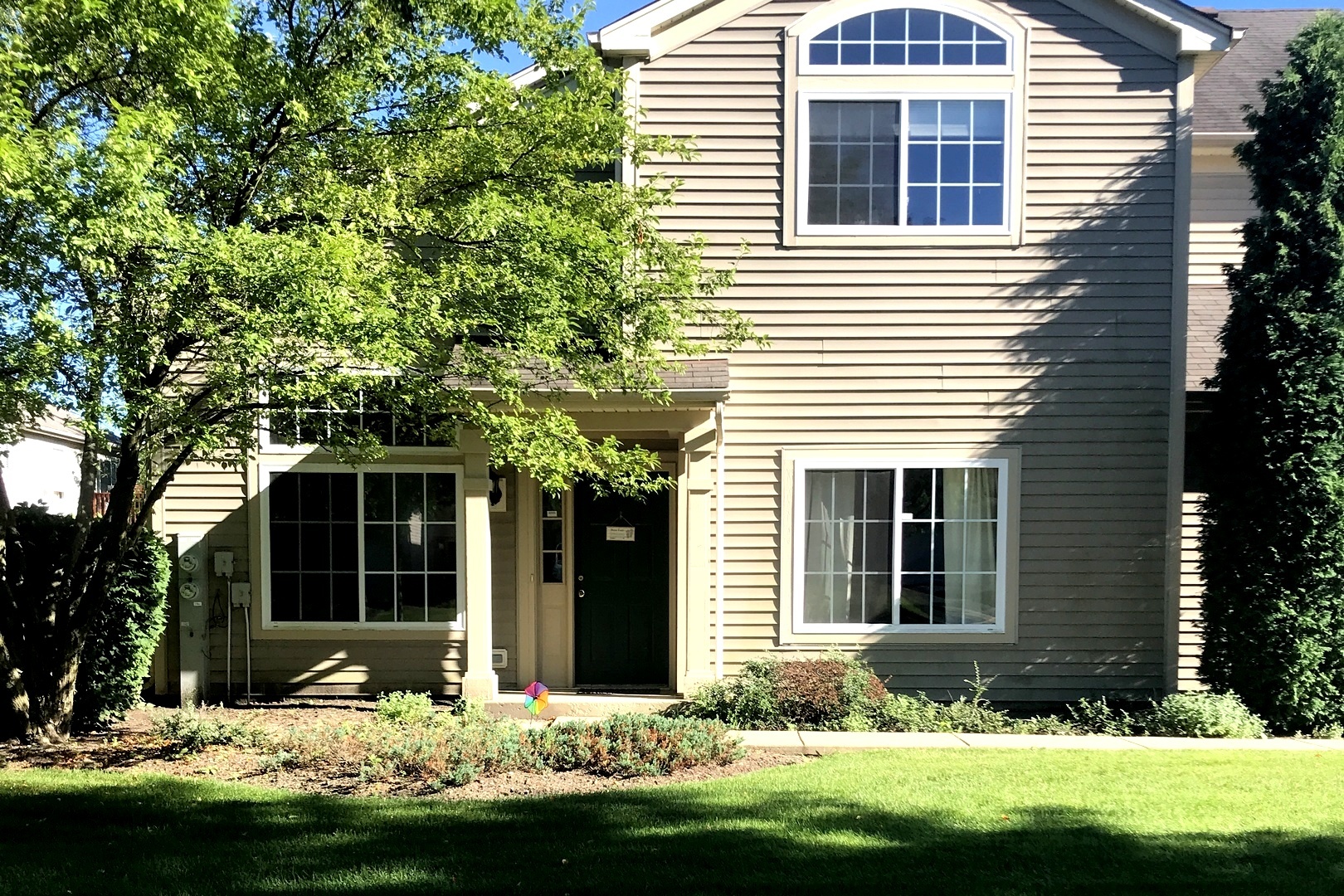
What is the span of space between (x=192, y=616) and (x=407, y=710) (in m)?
2.84

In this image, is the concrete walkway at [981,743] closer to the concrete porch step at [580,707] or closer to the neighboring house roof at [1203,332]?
the concrete porch step at [580,707]

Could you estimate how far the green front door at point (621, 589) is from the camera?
9430 mm

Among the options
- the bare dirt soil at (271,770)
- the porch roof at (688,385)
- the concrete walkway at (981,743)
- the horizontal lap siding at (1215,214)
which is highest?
the horizontal lap siding at (1215,214)

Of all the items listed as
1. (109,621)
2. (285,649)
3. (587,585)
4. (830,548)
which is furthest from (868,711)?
(109,621)

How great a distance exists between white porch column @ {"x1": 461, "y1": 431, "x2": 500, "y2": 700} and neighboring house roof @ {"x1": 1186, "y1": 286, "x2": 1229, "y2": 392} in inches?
260

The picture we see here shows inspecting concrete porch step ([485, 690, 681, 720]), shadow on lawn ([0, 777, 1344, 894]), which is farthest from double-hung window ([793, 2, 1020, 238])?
shadow on lawn ([0, 777, 1344, 894])

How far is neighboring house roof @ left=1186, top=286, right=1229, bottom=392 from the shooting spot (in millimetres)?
9039

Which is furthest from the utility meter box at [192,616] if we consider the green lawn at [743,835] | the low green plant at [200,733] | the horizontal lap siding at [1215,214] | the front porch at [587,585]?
the horizontal lap siding at [1215,214]

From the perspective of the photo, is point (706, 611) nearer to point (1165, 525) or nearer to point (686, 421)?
point (686, 421)

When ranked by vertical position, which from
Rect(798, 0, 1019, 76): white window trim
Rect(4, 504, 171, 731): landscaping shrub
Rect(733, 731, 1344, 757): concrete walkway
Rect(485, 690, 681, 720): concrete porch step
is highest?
Rect(798, 0, 1019, 76): white window trim

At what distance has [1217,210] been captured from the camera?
392 inches

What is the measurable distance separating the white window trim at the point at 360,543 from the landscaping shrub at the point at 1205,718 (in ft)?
20.3

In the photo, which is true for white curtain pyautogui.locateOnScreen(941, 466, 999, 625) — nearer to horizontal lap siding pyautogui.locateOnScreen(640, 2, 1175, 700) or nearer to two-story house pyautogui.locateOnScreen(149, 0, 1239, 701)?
two-story house pyautogui.locateOnScreen(149, 0, 1239, 701)

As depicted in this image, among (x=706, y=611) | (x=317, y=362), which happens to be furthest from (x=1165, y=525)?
(x=317, y=362)
